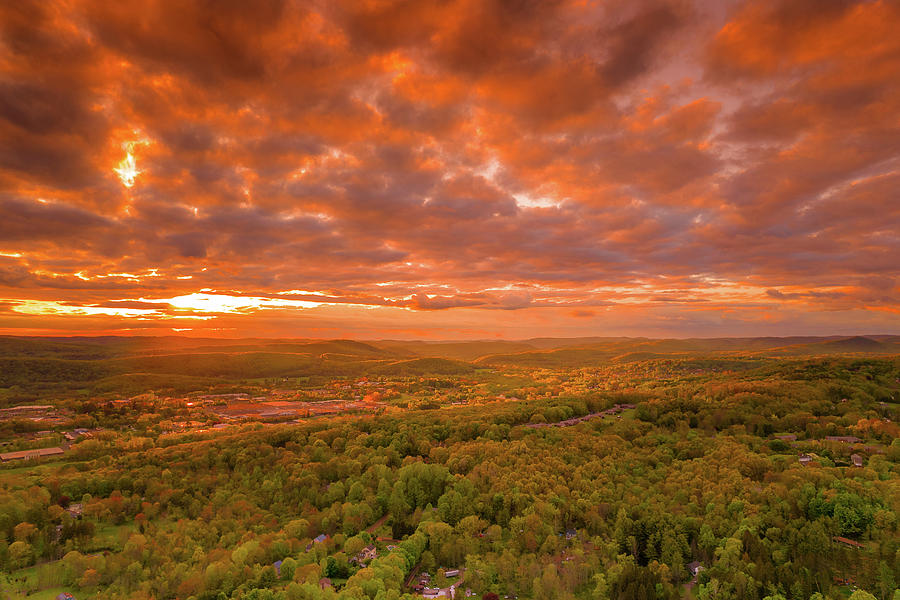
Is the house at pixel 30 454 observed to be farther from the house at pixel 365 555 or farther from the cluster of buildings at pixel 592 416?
the cluster of buildings at pixel 592 416

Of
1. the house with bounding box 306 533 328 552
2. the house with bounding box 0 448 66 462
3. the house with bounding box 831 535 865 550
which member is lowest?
the house with bounding box 0 448 66 462

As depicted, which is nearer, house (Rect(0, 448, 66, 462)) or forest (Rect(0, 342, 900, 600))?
forest (Rect(0, 342, 900, 600))

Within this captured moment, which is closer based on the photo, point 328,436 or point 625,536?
point 625,536

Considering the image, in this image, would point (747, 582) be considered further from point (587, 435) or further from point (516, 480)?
point (587, 435)

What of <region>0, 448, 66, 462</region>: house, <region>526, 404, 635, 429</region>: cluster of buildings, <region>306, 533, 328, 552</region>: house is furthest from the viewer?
<region>526, 404, 635, 429</region>: cluster of buildings

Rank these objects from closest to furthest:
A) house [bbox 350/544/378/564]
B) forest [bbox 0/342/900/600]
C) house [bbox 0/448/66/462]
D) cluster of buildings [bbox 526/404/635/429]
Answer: forest [bbox 0/342/900/600]
house [bbox 350/544/378/564]
house [bbox 0/448/66/462]
cluster of buildings [bbox 526/404/635/429]

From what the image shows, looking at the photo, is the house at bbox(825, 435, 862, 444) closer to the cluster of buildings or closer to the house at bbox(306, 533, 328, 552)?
the cluster of buildings

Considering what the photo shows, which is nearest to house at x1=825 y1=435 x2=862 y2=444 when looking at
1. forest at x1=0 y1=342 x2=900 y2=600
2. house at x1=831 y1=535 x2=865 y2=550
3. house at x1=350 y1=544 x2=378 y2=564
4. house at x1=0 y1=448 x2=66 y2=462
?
forest at x1=0 y1=342 x2=900 y2=600

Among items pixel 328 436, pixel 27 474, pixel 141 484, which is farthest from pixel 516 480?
pixel 27 474

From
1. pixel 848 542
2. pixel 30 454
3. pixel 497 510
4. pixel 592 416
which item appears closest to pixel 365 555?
pixel 497 510
